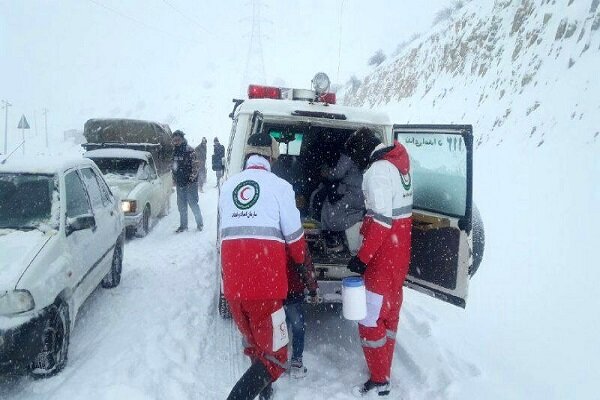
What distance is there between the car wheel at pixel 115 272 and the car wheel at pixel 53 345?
1.94 metres

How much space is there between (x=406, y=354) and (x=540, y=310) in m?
1.74

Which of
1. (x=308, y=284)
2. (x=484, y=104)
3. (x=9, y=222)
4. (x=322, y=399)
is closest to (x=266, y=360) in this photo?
(x=308, y=284)

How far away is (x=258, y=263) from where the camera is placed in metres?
2.79

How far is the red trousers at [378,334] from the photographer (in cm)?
346

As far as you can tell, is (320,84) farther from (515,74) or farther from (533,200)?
(515,74)

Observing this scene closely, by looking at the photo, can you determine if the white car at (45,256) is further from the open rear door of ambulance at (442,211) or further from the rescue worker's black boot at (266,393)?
the open rear door of ambulance at (442,211)

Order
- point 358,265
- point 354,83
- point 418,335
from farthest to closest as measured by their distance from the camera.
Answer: point 354,83
point 418,335
point 358,265

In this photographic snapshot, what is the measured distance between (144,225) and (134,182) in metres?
0.86

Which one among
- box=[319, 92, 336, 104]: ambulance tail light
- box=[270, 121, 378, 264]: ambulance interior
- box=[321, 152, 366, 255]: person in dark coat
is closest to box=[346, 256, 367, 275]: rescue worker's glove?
box=[321, 152, 366, 255]: person in dark coat

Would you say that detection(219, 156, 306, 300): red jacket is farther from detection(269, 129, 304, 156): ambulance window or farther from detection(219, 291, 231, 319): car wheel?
detection(269, 129, 304, 156): ambulance window

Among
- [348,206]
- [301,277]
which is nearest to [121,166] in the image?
[348,206]

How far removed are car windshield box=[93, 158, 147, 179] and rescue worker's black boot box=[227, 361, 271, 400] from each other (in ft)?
22.6

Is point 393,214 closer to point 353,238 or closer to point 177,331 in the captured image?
point 353,238

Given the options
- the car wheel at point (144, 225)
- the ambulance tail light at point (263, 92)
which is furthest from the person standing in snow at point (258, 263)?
the car wheel at point (144, 225)
